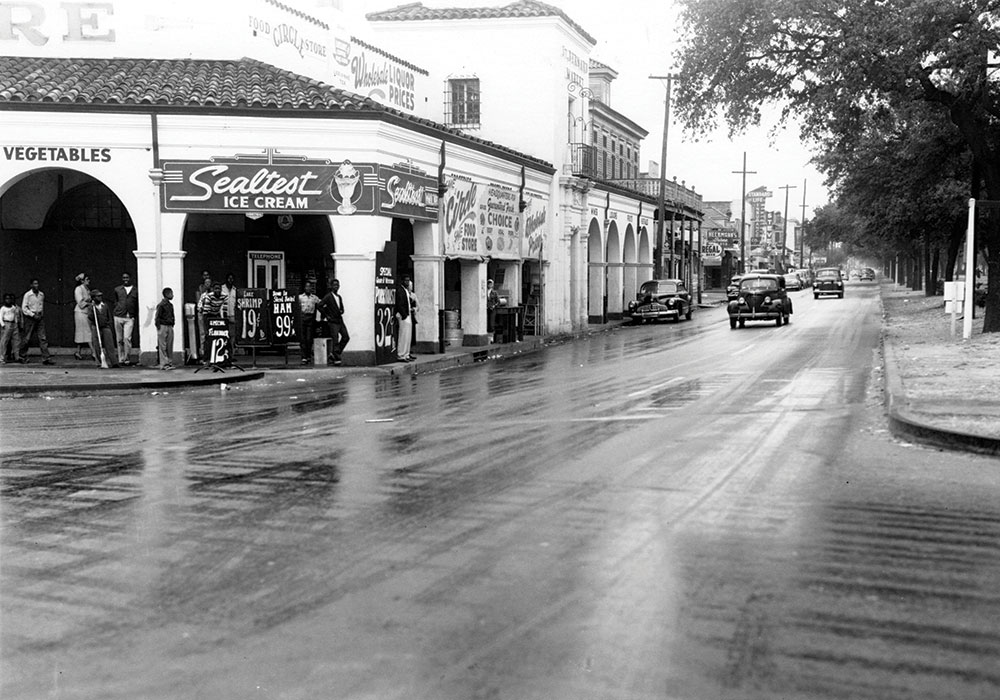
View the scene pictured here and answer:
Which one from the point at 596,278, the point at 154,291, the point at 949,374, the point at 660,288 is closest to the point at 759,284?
the point at 596,278

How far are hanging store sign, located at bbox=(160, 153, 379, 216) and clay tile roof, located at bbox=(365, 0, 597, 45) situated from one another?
15776 mm

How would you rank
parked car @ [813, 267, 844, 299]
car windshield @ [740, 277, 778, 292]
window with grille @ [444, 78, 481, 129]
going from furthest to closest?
parked car @ [813, 267, 844, 299]
car windshield @ [740, 277, 778, 292]
window with grille @ [444, 78, 481, 129]

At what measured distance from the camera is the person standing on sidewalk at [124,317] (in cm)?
2216

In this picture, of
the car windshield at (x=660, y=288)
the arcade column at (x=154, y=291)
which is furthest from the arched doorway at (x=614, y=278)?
the arcade column at (x=154, y=291)

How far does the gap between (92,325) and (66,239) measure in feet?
14.6

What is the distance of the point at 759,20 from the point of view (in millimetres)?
25891

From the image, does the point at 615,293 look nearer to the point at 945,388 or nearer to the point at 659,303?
the point at 659,303

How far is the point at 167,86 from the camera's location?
77.0 feet

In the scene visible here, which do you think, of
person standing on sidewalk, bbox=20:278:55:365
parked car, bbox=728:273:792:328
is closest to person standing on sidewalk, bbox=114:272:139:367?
person standing on sidewalk, bbox=20:278:55:365

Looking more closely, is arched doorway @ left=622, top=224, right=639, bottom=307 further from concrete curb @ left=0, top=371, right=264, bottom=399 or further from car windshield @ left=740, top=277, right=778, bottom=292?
concrete curb @ left=0, top=371, right=264, bottom=399

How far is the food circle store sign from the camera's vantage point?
2261cm

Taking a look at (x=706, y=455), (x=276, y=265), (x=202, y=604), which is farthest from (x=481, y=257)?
(x=202, y=604)

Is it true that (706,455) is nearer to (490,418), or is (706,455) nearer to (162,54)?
(490,418)

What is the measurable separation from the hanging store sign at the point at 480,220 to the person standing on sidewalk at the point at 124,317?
837 centimetres
